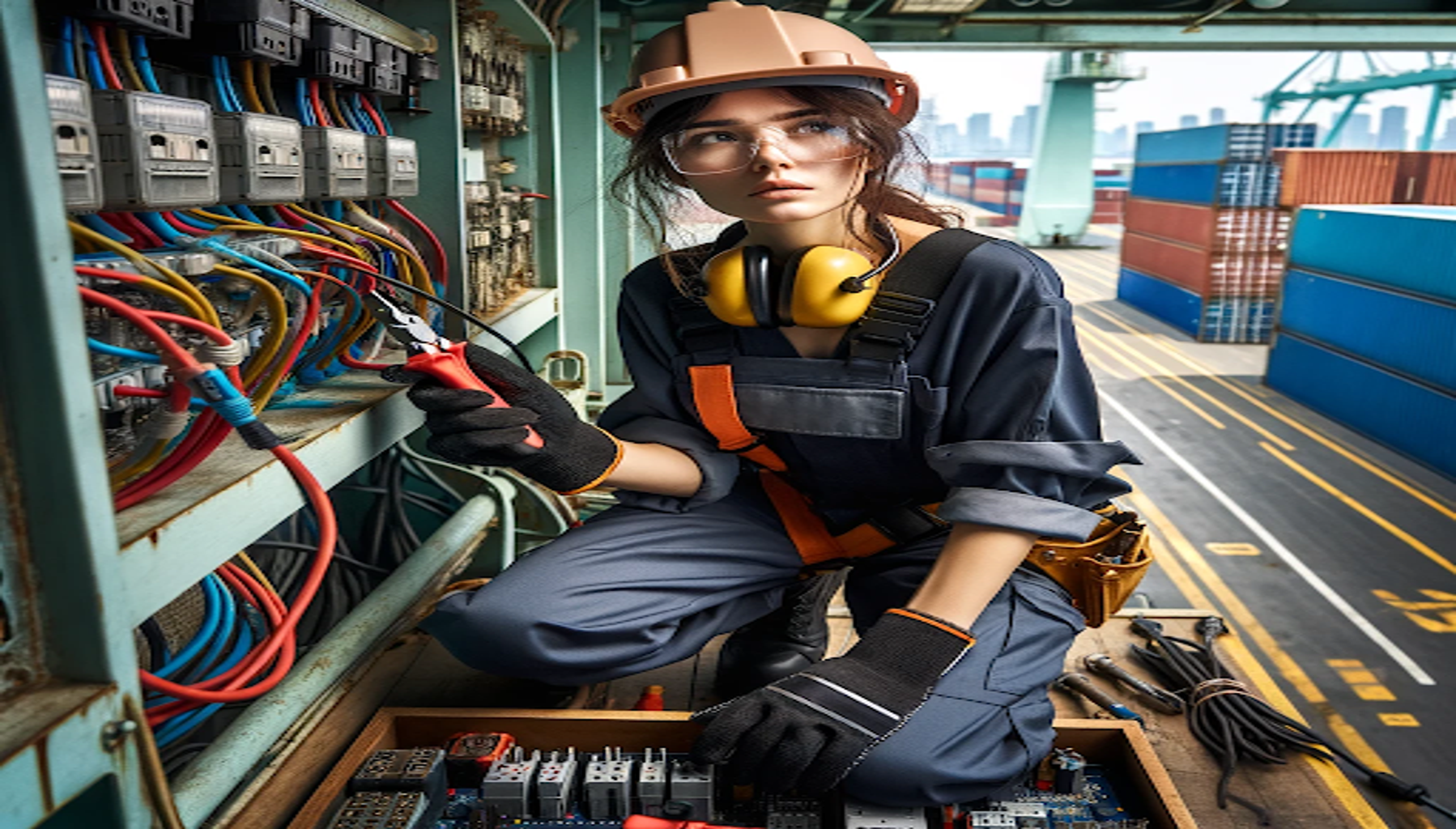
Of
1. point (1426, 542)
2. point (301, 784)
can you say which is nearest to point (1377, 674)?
point (1426, 542)

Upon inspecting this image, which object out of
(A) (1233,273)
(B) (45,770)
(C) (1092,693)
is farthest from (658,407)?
(A) (1233,273)

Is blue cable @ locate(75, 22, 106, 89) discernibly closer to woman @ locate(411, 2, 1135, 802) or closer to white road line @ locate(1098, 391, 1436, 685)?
woman @ locate(411, 2, 1135, 802)

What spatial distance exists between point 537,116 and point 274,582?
2.56m

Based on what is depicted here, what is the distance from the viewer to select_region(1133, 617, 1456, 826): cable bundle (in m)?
2.32

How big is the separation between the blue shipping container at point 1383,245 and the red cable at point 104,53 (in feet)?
26.1

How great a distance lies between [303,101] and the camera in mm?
2432

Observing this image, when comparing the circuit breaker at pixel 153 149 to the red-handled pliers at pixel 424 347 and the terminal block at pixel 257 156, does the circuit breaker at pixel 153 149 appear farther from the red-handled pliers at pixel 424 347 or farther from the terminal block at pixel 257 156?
the red-handled pliers at pixel 424 347

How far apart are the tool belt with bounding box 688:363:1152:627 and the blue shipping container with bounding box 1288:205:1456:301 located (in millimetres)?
6329

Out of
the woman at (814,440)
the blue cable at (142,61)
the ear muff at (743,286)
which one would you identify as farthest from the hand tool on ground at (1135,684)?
the blue cable at (142,61)

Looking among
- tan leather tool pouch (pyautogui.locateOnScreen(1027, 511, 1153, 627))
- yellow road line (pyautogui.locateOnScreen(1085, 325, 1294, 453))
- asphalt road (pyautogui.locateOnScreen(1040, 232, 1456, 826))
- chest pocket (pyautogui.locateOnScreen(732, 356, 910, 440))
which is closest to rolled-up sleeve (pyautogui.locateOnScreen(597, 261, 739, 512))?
chest pocket (pyautogui.locateOnScreen(732, 356, 910, 440))

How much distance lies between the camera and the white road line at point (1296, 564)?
3736 millimetres

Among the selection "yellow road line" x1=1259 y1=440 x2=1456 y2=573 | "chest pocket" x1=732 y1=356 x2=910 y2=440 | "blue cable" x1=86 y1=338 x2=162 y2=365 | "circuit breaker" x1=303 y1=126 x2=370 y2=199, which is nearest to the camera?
"blue cable" x1=86 y1=338 x2=162 y2=365

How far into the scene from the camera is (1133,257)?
1501 cm

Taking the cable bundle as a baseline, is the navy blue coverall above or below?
above
